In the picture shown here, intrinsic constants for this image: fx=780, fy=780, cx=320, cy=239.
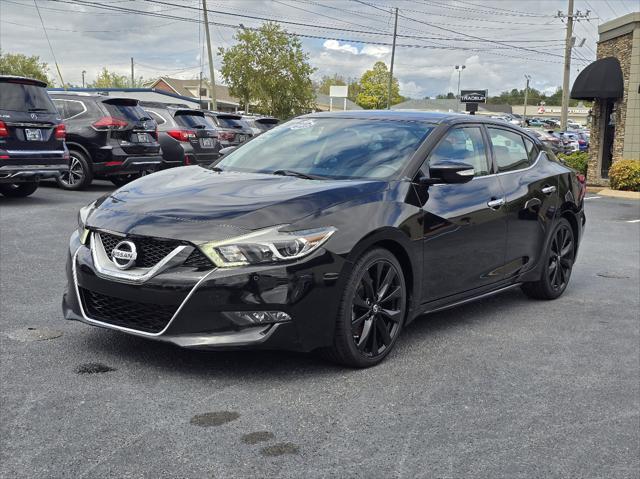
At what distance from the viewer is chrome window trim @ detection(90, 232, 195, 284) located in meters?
4.13

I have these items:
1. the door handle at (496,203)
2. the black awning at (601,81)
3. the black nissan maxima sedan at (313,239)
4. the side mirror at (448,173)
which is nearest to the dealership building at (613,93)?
the black awning at (601,81)

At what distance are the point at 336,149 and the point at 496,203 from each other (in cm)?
132

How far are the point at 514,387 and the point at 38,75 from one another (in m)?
94.4

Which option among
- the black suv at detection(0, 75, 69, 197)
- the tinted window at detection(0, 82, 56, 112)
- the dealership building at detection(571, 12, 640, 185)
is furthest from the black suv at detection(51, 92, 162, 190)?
the dealership building at detection(571, 12, 640, 185)

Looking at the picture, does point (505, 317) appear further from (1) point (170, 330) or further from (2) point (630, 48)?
(2) point (630, 48)

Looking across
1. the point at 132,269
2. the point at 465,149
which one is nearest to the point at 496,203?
the point at 465,149

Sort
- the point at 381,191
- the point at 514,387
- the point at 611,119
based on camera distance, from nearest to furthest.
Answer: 1. the point at 514,387
2. the point at 381,191
3. the point at 611,119

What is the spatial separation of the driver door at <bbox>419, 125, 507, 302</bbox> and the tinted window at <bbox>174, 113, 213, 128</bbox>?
1177 centimetres

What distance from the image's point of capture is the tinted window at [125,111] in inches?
561

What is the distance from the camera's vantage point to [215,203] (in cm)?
444

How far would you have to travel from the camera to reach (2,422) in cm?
361

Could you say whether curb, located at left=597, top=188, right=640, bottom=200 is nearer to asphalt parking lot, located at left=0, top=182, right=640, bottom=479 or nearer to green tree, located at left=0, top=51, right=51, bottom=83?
asphalt parking lot, located at left=0, top=182, right=640, bottom=479

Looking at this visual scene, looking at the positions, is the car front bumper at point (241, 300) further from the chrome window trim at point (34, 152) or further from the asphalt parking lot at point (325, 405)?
the chrome window trim at point (34, 152)

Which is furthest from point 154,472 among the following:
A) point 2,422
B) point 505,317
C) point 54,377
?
point 505,317
